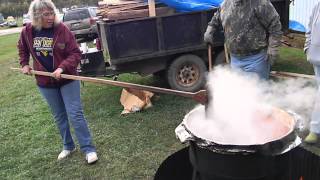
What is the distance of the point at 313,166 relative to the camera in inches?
119

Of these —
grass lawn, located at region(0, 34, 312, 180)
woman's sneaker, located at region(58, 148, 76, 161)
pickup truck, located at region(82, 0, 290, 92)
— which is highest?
pickup truck, located at region(82, 0, 290, 92)

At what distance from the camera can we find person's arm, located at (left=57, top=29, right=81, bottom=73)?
13.5 ft

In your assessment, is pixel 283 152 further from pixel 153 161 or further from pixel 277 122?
pixel 153 161

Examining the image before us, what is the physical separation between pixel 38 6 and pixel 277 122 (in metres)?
2.54

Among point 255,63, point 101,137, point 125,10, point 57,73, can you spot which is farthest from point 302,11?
point 57,73

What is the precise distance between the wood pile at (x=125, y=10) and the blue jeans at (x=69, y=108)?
1.88m

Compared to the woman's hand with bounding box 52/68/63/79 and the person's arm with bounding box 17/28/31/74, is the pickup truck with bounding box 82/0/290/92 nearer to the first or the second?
the person's arm with bounding box 17/28/31/74

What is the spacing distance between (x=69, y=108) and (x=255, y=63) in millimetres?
2022

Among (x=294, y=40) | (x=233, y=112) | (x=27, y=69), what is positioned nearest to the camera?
(x=233, y=112)

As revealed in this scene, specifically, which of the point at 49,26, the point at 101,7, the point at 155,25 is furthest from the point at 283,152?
the point at 101,7

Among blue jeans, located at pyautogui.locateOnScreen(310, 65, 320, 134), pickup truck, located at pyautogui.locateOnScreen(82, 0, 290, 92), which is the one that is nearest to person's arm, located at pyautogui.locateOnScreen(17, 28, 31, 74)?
pickup truck, located at pyautogui.locateOnScreen(82, 0, 290, 92)

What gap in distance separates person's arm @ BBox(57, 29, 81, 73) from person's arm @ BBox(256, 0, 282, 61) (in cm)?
189

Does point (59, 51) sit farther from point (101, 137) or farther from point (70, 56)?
point (101, 137)

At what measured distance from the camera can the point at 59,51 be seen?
420 centimetres
